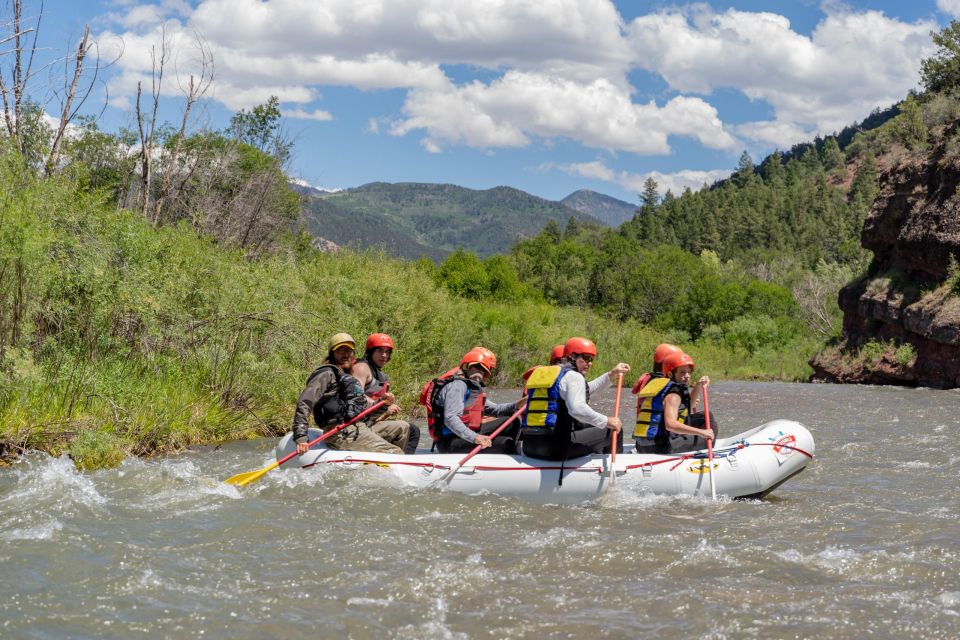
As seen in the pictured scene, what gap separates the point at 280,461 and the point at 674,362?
3980 mm

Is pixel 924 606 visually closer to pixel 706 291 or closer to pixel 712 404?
pixel 712 404

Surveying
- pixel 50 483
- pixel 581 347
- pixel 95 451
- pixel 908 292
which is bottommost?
pixel 50 483

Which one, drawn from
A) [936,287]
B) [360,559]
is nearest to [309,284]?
[360,559]

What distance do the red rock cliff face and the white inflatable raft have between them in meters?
17.2

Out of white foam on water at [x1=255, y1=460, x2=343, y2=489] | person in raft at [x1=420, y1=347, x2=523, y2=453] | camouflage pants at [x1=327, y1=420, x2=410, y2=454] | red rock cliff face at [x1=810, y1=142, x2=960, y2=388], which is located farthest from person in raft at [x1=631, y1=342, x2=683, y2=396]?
red rock cliff face at [x1=810, y1=142, x2=960, y2=388]

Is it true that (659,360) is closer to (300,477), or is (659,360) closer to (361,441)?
(361,441)

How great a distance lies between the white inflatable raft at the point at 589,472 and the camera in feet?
26.6

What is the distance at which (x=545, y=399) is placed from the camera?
27.1 ft

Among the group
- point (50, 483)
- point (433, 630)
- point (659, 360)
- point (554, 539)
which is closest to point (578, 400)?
point (659, 360)

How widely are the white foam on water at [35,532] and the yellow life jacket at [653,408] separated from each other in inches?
209

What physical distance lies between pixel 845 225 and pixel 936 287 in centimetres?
6836

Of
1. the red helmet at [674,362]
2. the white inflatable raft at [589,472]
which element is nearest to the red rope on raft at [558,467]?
the white inflatable raft at [589,472]

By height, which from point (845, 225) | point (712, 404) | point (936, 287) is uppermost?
point (845, 225)

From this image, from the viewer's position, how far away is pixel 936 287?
24.7m
